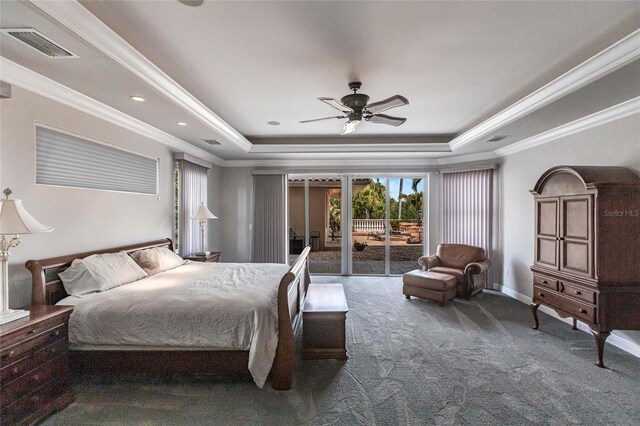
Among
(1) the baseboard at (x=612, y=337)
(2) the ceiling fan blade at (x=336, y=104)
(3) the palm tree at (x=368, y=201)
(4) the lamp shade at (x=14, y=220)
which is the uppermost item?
(2) the ceiling fan blade at (x=336, y=104)

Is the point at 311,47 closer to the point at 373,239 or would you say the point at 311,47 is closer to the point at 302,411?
the point at 302,411

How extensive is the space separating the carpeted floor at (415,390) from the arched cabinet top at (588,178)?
172 cm

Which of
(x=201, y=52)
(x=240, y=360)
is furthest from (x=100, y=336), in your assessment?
(x=201, y=52)

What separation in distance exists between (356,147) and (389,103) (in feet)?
9.24

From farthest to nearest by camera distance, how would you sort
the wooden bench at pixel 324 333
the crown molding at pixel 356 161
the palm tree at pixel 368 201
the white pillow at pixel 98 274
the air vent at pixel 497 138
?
the palm tree at pixel 368 201 < the crown molding at pixel 356 161 < the air vent at pixel 497 138 < the wooden bench at pixel 324 333 < the white pillow at pixel 98 274

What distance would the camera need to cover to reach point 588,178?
3232 millimetres

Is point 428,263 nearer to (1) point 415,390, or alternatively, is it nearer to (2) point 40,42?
(1) point 415,390

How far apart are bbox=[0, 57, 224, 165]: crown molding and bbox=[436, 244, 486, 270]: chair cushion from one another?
5046mm

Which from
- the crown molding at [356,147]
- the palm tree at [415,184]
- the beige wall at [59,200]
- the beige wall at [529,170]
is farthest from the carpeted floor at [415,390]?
the palm tree at [415,184]

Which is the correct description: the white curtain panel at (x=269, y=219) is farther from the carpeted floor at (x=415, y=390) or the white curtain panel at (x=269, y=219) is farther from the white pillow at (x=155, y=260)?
the carpeted floor at (x=415, y=390)

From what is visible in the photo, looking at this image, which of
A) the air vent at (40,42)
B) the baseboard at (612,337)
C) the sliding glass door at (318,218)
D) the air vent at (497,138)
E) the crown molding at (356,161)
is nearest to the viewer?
the air vent at (40,42)

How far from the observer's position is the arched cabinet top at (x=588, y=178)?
3083 millimetres

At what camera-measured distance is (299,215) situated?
9.02 m

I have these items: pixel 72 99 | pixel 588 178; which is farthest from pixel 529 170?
pixel 72 99
